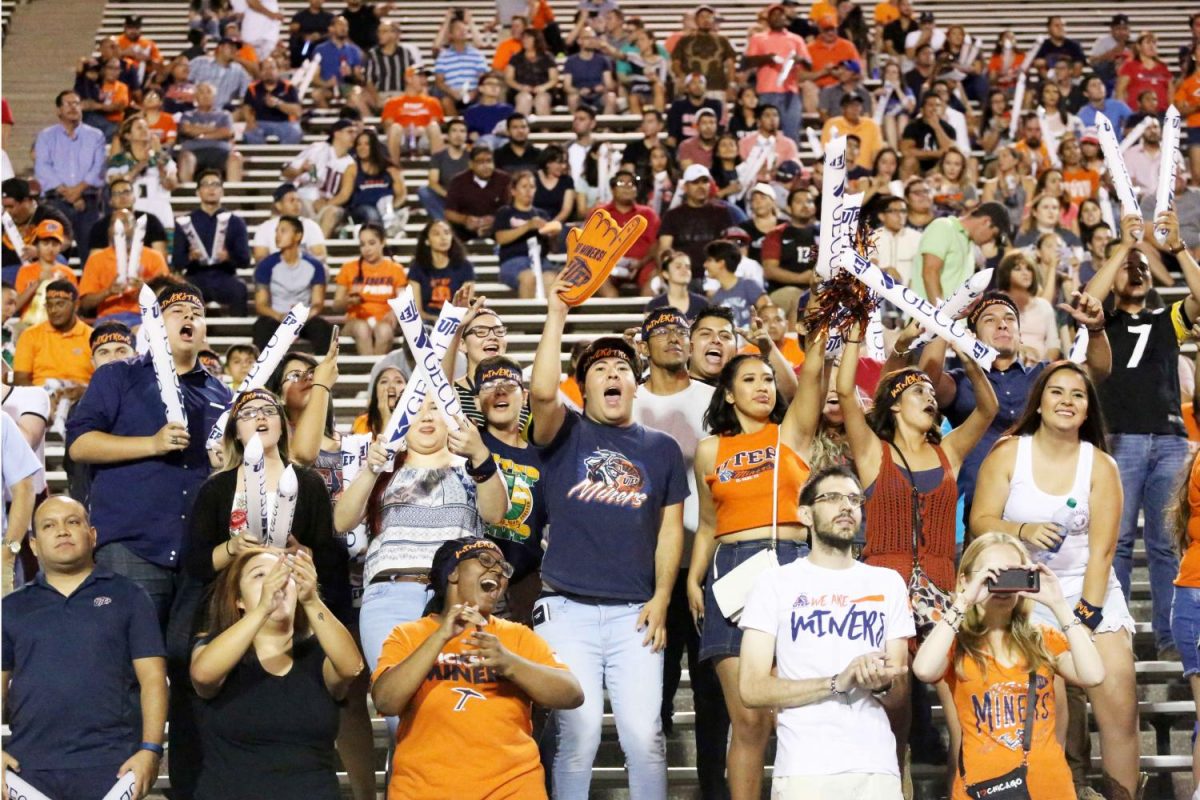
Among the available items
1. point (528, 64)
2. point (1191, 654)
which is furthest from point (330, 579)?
point (528, 64)

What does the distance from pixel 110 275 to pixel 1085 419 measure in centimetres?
673

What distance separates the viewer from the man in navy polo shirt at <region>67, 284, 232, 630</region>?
5938mm

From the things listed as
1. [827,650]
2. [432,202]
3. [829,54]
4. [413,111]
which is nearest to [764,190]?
[432,202]

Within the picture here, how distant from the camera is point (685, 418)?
6293 millimetres

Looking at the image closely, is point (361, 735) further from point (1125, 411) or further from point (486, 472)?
point (1125, 411)

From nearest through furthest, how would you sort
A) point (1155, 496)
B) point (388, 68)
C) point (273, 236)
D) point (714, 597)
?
1. point (714, 597)
2. point (1155, 496)
3. point (273, 236)
4. point (388, 68)

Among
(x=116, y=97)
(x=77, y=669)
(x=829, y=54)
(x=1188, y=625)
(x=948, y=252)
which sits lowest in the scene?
(x=77, y=669)

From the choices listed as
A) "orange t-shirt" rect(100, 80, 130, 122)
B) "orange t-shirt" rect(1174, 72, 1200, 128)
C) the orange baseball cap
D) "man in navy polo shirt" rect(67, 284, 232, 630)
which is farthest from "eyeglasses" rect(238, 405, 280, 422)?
Answer: "orange t-shirt" rect(1174, 72, 1200, 128)

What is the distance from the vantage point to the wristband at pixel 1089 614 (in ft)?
18.3

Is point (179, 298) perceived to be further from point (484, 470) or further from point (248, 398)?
point (484, 470)

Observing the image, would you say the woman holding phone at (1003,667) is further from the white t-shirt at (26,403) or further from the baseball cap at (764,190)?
the baseball cap at (764,190)

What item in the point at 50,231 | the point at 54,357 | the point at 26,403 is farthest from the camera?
the point at 50,231

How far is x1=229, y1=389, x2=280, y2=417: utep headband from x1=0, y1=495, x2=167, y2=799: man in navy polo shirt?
620 mm

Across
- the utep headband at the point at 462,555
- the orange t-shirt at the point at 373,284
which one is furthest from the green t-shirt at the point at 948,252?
the utep headband at the point at 462,555
